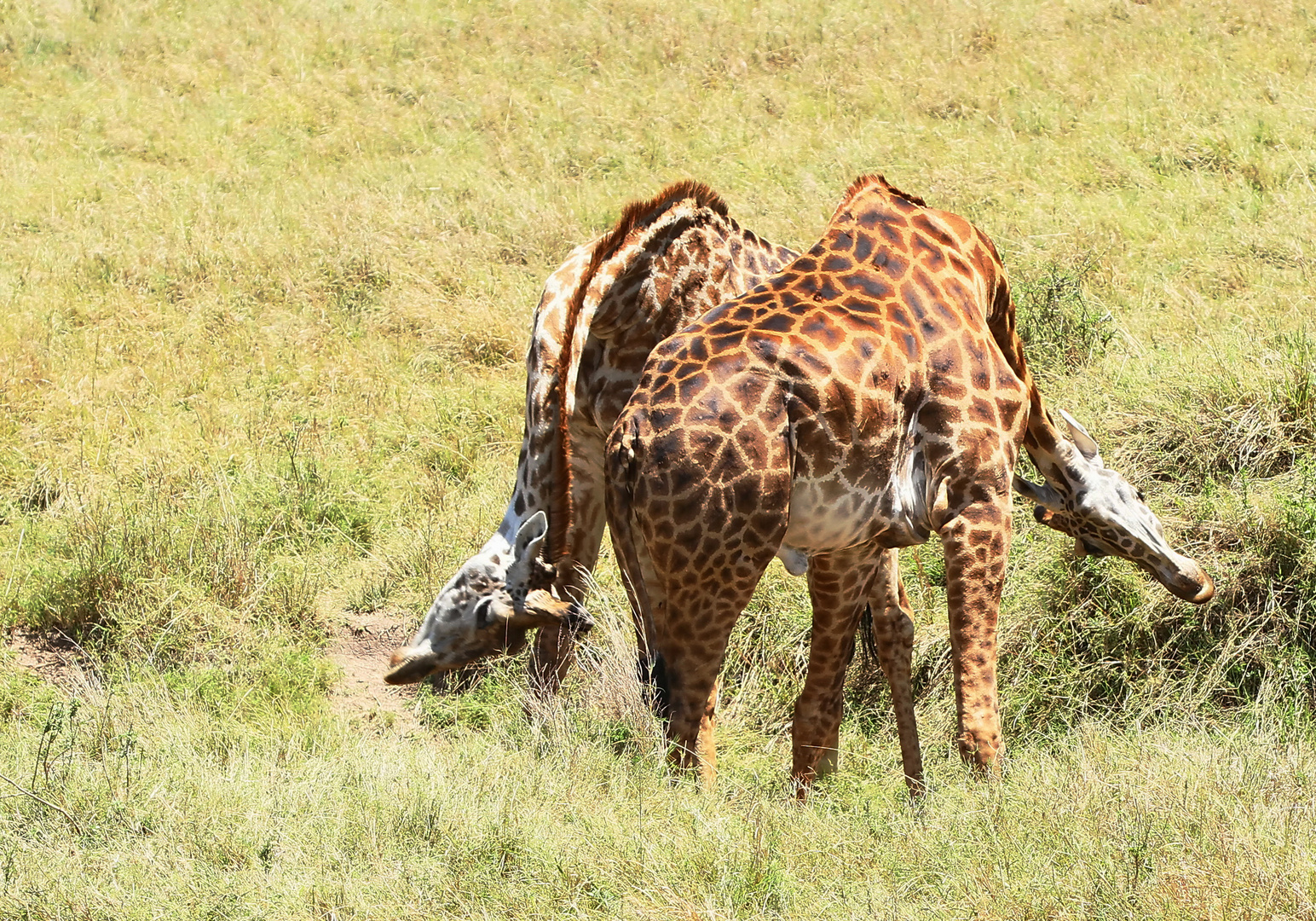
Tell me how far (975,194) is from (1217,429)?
152 inches

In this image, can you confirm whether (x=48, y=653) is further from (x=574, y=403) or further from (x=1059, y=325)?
(x=1059, y=325)

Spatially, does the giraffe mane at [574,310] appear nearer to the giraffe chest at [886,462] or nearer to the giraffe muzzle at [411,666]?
the giraffe muzzle at [411,666]

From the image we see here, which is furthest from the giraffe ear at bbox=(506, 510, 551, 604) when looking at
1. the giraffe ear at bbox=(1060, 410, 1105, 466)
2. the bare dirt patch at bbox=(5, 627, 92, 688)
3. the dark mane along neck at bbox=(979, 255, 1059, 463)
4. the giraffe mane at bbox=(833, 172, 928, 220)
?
the bare dirt patch at bbox=(5, 627, 92, 688)

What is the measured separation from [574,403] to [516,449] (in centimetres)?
248

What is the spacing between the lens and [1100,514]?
209 inches

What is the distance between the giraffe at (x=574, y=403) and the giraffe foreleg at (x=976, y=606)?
1310mm

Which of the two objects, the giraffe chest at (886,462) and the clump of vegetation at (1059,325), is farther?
the clump of vegetation at (1059,325)

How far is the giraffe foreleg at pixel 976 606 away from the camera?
14.9 ft

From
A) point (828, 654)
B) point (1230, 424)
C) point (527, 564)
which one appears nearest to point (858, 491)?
point (828, 654)

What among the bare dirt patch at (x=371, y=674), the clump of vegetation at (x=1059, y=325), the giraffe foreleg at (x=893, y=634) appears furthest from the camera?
the clump of vegetation at (x=1059, y=325)

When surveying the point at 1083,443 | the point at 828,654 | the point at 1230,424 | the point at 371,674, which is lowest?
the point at 371,674

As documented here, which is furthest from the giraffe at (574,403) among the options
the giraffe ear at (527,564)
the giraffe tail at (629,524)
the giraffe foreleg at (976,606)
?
the giraffe foreleg at (976,606)

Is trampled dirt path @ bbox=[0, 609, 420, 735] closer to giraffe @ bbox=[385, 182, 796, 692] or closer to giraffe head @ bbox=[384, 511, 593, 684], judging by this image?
giraffe @ bbox=[385, 182, 796, 692]

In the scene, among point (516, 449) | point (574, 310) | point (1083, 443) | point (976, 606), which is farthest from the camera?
point (516, 449)
